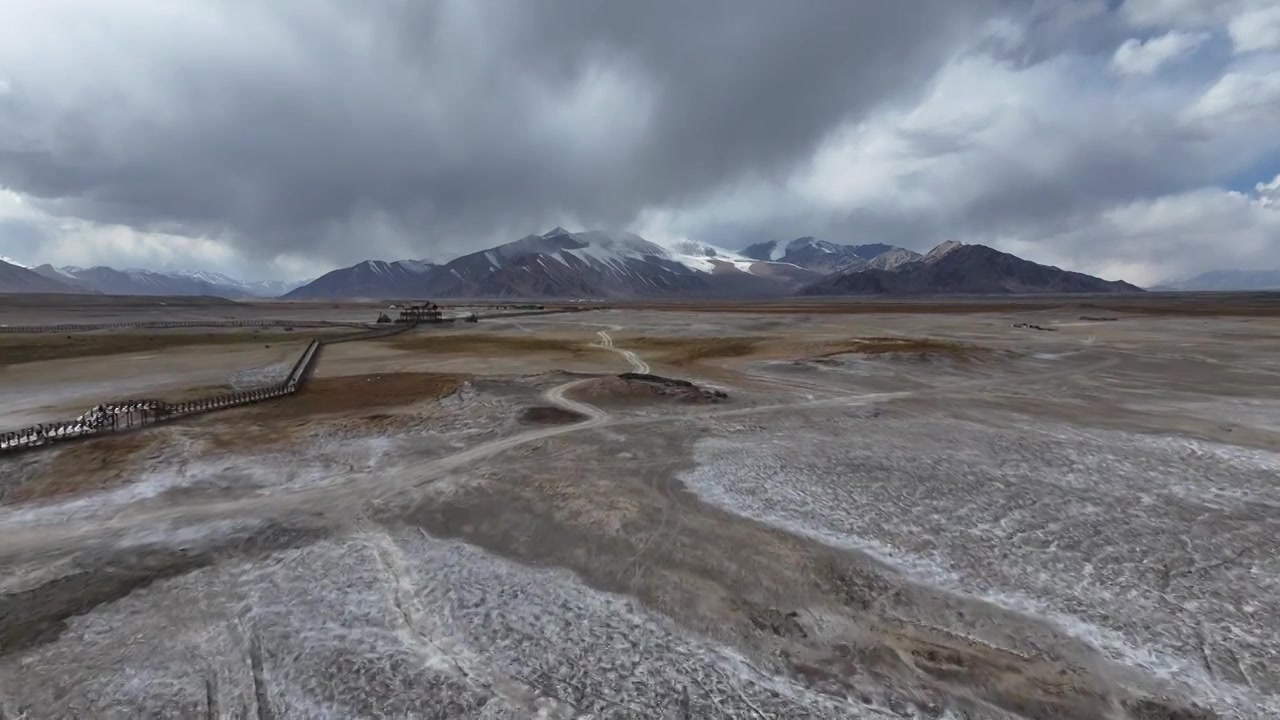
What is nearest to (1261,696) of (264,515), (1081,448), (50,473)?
(1081,448)

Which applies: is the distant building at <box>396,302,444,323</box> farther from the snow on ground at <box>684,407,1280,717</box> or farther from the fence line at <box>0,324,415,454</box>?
the snow on ground at <box>684,407,1280,717</box>

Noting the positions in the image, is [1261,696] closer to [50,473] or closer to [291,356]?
[50,473]

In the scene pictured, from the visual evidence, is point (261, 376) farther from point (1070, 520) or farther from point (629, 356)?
point (1070, 520)

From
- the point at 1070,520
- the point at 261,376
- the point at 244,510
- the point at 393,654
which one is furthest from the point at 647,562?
the point at 261,376

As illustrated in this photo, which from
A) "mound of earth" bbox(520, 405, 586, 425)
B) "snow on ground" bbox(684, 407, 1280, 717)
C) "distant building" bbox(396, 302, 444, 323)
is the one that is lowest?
"snow on ground" bbox(684, 407, 1280, 717)

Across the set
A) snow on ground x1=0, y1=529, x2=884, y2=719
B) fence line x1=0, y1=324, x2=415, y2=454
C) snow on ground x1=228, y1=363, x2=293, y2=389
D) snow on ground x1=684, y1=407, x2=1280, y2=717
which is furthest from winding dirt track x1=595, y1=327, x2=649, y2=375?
snow on ground x1=0, y1=529, x2=884, y2=719

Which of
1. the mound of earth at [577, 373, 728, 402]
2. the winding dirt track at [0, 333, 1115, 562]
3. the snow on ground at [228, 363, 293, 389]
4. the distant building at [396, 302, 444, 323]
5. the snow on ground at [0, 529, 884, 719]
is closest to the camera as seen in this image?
the snow on ground at [0, 529, 884, 719]

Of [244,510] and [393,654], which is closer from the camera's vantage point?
[393,654]
